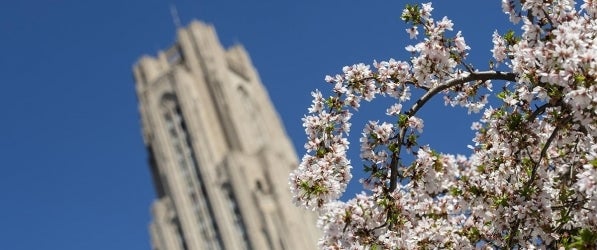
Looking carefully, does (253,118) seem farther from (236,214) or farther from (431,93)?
(431,93)

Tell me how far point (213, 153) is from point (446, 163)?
3144 inches

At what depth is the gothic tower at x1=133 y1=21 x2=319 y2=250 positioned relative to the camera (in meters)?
85.4

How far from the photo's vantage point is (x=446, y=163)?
1109 cm

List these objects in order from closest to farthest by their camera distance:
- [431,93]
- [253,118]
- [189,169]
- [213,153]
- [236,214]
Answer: [431,93]
[236,214]
[213,153]
[189,169]
[253,118]

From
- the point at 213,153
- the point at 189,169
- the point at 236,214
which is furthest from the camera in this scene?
the point at 189,169

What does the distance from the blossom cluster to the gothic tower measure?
7177 centimetres

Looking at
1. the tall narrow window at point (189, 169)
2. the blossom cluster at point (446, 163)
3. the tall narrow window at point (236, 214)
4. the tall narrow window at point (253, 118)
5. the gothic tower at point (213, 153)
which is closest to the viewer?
the blossom cluster at point (446, 163)

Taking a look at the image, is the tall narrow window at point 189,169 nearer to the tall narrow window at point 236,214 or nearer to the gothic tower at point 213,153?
the gothic tower at point 213,153

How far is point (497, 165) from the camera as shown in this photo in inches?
432

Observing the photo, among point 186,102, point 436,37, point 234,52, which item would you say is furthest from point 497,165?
point 234,52

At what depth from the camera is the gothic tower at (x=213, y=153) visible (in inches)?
3364

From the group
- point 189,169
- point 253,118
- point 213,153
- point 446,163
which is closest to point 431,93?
point 446,163

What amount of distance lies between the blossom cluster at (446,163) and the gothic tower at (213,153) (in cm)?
7177

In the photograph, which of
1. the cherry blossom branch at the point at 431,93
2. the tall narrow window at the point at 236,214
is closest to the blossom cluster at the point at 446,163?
the cherry blossom branch at the point at 431,93
